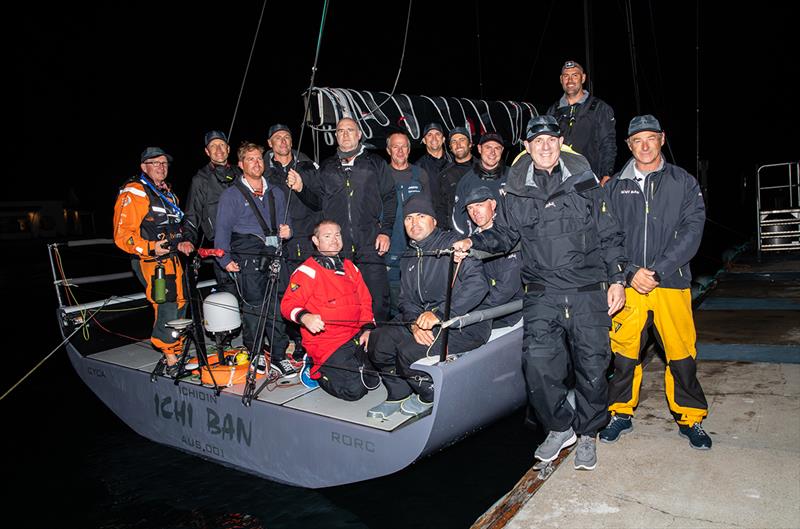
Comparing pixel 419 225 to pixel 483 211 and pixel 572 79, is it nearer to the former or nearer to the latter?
pixel 483 211

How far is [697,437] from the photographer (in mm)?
3637

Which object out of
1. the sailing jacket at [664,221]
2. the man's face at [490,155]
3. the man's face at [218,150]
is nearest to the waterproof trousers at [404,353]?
the sailing jacket at [664,221]

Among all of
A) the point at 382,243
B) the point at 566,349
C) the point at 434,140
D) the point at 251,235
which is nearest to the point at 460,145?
the point at 434,140

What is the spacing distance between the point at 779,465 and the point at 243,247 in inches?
169

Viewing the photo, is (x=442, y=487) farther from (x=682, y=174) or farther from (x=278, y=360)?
(x=682, y=174)

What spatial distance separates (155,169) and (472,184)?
120 inches

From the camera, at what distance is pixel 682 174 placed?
11.8ft

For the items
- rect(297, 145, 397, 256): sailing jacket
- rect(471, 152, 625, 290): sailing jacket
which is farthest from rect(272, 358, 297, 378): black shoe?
rect(471, 152, 625, 290): sailing jacket

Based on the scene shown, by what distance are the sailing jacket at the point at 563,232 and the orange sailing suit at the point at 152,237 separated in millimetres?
Answer: 3191

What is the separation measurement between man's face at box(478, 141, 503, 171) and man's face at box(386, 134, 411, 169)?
810 mm

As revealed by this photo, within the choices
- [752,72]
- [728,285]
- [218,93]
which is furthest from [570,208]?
[218,93]

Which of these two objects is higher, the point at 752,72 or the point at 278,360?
the point at 752,72

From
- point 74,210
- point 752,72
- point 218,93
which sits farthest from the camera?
point 74,210

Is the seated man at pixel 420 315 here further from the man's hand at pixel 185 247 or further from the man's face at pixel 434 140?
the man's face at pixel 434 140
